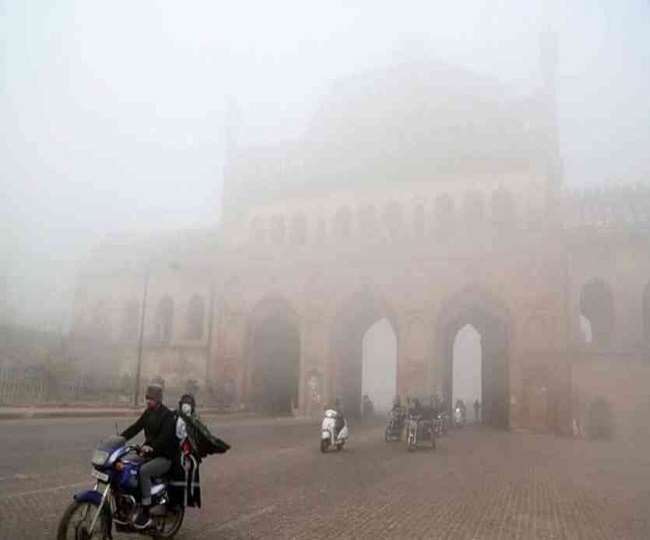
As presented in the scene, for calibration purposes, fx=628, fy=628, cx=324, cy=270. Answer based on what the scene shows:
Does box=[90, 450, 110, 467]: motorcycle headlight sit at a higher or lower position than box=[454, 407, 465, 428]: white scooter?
higher

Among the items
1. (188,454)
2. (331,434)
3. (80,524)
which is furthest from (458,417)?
(80,524)

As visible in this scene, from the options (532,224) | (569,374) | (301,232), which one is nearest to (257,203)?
(301,232)

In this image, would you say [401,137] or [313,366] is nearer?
[313,366]

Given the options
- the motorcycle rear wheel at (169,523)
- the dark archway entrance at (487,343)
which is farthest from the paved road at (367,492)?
the dark archway entrance at (487,343)

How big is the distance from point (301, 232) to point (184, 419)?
27.4 m

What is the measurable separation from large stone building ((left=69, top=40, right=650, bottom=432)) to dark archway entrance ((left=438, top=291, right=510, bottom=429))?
0.12m

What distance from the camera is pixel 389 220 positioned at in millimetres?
30656

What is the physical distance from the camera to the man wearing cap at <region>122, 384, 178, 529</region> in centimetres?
501

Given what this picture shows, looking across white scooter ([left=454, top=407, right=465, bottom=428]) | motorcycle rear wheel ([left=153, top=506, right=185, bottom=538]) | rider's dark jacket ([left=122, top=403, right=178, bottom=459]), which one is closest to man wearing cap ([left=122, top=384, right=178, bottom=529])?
rider's dark jacket ([left=122, top=403, right=178, bottom=459])

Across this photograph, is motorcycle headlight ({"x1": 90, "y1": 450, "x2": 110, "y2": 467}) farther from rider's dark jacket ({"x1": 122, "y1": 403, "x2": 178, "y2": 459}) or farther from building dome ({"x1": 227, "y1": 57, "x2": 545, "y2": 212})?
building dome ({"x1": 227, "y1": 57, "x2": 545, "y2": 212})

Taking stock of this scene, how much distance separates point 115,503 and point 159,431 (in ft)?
2.12

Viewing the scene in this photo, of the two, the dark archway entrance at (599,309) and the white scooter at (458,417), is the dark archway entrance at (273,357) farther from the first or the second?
the dark archway entrance at (599,309)

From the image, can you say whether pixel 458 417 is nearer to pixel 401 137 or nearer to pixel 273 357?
pixel 273 357

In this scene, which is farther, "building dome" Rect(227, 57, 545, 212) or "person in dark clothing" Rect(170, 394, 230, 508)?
"building dome" Rect(227, 57, 545, 212)
